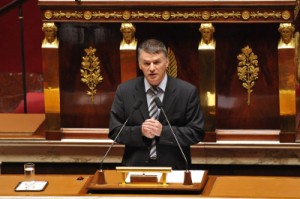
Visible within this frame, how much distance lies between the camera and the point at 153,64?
15.7ft

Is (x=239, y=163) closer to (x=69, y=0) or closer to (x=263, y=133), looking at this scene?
(x=263, y=133)

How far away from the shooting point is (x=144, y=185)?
4.36 m

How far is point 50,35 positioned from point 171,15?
2.25 feet

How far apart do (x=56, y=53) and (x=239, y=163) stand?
1190mm

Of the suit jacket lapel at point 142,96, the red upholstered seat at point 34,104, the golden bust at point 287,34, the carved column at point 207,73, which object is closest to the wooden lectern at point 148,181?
the suit jacket lapel at point 142,96

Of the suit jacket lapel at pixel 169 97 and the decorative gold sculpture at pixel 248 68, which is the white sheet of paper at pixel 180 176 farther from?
the decorative gold sculpture at pixel 248 68

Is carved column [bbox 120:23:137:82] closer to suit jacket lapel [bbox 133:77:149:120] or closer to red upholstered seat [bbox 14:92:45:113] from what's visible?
suit jacket lapel [bbox 133:77:149:120]

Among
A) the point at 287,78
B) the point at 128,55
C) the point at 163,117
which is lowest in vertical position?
the point at 163,117

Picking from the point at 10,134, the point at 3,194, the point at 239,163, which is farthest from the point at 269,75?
the point at 3,194

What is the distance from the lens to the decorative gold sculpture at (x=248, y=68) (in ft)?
18.7

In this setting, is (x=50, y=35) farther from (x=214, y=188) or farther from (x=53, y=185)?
(x=214, y=188)

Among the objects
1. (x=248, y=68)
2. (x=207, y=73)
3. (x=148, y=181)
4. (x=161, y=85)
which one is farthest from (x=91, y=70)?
(x=148, y=181)

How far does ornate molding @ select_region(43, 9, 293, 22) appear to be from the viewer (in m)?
5.61

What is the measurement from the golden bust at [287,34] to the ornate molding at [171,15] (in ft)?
0.11
